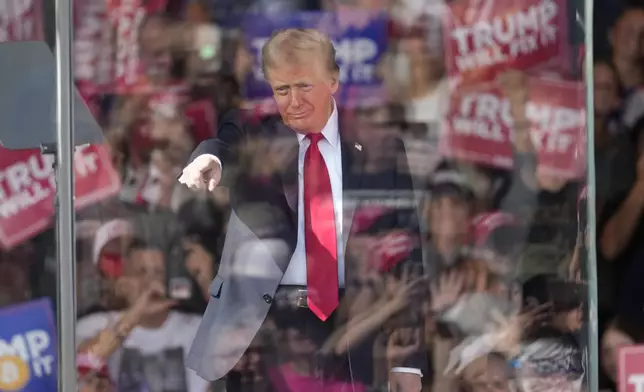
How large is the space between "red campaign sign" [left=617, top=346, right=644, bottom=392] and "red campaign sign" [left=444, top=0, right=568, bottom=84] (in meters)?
1.04

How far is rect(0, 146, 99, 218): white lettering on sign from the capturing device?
3.23 meters

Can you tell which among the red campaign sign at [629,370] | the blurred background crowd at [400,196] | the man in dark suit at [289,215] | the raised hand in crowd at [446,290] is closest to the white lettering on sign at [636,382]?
the red campaign sign at [629,370]

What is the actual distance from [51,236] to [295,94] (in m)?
0.98

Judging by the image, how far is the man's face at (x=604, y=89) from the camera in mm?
3326

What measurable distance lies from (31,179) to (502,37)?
5.60ft

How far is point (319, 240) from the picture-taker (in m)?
3.29

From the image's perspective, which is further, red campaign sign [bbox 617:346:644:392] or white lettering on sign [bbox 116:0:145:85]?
red campaign sign [bbox 617:346:644:392]

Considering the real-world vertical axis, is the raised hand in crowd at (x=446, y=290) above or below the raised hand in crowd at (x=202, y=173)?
below

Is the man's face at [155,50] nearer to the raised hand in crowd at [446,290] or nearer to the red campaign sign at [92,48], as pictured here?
the red campaign sign at [92,48]

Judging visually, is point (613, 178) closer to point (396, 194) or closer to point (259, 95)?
point (396, 194)

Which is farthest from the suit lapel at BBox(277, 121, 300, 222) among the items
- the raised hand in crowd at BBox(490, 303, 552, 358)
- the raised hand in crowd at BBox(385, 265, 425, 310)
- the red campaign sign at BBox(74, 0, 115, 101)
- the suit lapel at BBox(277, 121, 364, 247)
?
the raised hand in crowd at BBox(490, 303, 552, 358)

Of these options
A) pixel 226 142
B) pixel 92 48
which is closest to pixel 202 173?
pixel 226 142

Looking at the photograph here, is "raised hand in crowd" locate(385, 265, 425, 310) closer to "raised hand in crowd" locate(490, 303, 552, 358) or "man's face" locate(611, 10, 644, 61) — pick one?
"raised hand in crowd" locate(490, 303, 552, 358)

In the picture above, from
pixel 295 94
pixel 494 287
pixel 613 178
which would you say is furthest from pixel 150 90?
pixel 613 178
